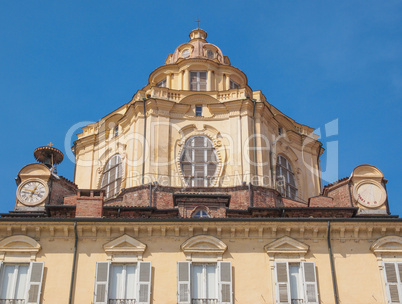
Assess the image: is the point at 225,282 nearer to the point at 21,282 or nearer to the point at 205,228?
the point at 205,228

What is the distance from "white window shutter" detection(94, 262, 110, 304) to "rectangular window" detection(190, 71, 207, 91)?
21.8m

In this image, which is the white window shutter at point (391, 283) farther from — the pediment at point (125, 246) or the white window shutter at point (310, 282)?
the pediment at point (125, 246)

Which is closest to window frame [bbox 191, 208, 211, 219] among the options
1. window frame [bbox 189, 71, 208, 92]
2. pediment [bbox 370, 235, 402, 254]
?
pediment [bbox 370, 235, 402, 254]

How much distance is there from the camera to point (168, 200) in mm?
42469

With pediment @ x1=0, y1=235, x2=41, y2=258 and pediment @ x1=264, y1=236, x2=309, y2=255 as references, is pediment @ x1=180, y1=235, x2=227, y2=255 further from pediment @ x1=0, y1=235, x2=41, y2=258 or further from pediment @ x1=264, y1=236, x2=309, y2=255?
pediment @ x1=0, y1=235, x2=41, y2=258

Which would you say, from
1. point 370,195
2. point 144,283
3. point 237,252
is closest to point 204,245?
point 237,252

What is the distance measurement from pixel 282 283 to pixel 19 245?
10951mm

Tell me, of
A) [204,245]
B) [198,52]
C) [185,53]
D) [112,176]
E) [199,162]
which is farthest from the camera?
[185,53]

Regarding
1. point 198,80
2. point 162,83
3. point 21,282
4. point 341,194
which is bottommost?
point 21,282

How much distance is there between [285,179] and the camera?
47.9 meters

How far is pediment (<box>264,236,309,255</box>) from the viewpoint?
3200cm

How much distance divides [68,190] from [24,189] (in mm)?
2682

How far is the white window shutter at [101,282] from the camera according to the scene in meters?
30.5

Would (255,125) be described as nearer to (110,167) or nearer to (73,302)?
(110,167)
